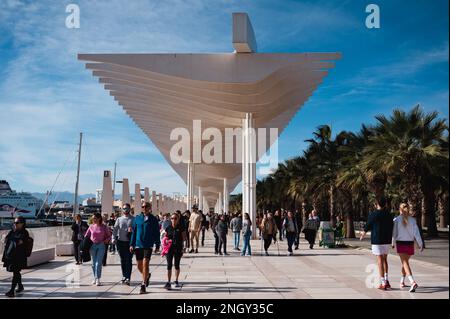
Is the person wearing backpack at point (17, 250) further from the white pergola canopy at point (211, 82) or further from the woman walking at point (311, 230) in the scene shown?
the white pergola canopy at point (211, 82)

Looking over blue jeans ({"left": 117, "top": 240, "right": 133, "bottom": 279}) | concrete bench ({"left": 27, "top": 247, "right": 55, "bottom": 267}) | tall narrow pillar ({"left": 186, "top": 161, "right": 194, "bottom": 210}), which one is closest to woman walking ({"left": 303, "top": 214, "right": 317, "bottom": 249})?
concrete bench ({"left": 27, "top": 247, "right": 55, "bottom": 267})

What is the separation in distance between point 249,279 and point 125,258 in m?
2.70

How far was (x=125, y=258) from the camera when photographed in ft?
33.6

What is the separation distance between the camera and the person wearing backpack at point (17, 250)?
904 cm

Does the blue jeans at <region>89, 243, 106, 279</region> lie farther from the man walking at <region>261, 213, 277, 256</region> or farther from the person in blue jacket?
the man walking at <region>261, 213, 277, 256</region>

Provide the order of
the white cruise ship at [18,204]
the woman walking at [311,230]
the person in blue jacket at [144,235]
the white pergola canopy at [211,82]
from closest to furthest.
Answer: the person in blue jacket at [144,235] < the woman walking at [311,230] < the white pergola canopy at [211,82] < the white cruise ship at [18,204]

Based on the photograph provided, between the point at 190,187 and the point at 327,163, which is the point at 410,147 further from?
the point at 190,187

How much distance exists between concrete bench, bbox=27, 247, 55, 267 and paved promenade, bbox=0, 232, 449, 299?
10.1 inches

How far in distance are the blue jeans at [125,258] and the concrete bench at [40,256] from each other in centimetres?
433

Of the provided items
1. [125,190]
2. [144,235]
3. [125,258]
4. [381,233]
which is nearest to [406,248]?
[381,233]

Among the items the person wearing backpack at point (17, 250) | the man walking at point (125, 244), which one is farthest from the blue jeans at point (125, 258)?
the person wearing backpack at point (17, 250)
